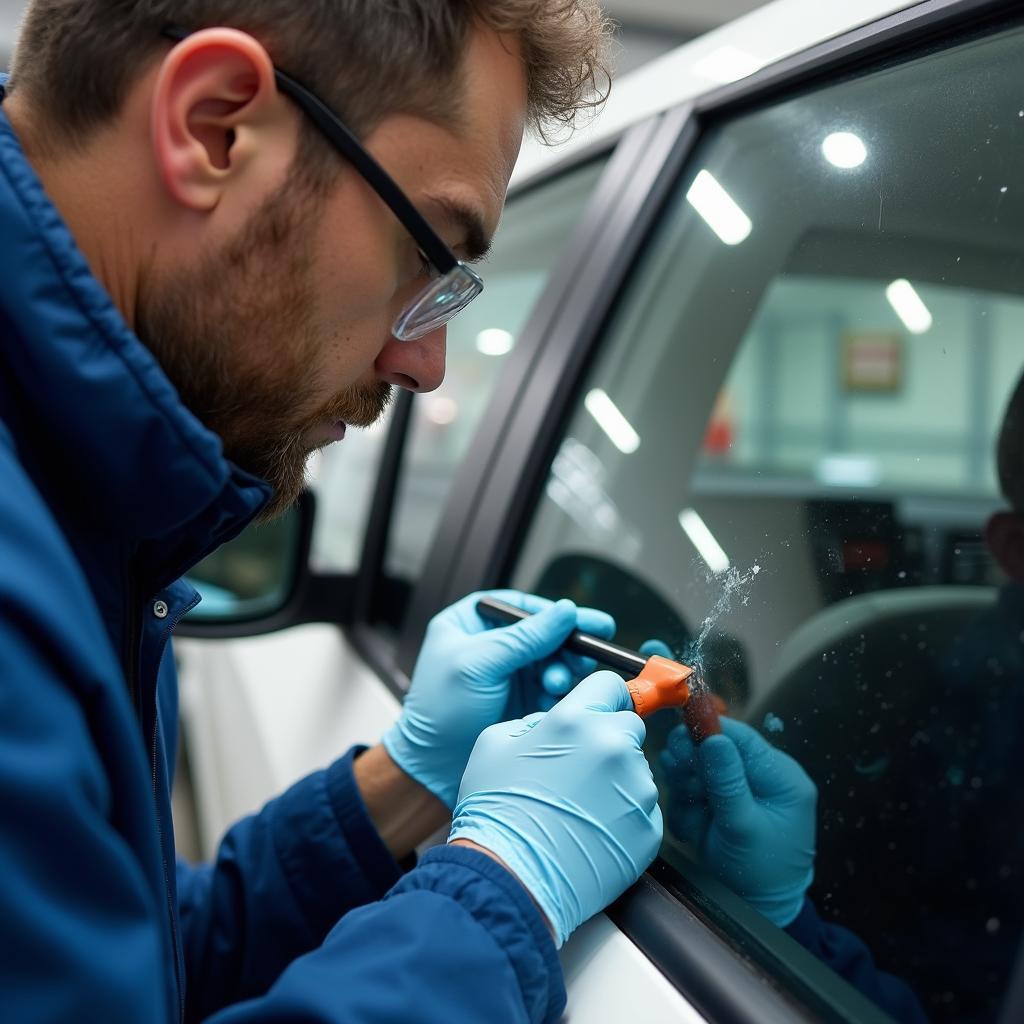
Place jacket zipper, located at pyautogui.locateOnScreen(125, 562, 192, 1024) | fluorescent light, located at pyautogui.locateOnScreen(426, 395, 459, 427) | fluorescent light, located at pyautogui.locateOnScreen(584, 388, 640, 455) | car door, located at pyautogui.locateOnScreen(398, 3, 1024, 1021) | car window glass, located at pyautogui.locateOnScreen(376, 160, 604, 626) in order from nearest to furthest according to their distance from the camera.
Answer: car door, located at pyautogui.locateOnScreen(398, 3, 1024, 1021) → jacket zipper, located at pyautogui.locateOnScreen(125, 562, 192, 1024) → fluorescent light, located at pyautogui.locateOnScreen(584, 388, 640, 455) → car window glass, located at pyautogui.locateOnScreen(376, 160, 604, 626) → fluorescent light, located at pyautogui.locateOnScreen(426, 395, 459, 427)

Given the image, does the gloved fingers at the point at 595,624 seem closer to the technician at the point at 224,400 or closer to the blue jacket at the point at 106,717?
the technician at the point at 224,400

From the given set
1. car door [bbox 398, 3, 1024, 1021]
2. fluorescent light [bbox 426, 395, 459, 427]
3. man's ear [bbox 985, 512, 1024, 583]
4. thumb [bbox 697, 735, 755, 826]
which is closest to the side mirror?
fluorescent light [bbox 426, 395, 459, 427]

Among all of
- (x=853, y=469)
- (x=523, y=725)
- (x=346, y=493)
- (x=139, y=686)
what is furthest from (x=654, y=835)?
(x=346, y=493)

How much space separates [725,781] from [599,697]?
15 centimetres

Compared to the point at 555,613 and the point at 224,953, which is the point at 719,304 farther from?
the point at 224,953

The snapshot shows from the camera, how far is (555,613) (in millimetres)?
1143

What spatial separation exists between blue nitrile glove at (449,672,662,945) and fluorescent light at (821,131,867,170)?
1.97 feet

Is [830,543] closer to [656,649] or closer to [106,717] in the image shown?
[656,649]

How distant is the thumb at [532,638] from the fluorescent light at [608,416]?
38 centimetres

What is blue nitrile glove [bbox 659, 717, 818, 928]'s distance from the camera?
34.1 inches

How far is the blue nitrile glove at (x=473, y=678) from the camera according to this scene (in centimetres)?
116

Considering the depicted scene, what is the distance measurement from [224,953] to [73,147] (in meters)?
1.03

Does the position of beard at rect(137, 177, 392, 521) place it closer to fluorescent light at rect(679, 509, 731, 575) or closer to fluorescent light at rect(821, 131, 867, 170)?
fluorescent light at rect(679, 509, 731, 575)

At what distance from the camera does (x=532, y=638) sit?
1.14 meters
